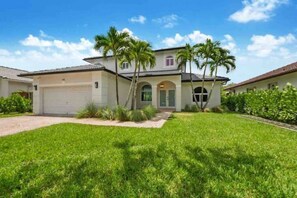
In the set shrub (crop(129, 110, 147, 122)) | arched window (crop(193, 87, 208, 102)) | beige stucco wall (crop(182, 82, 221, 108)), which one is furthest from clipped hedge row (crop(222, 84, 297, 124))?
shrub (crop(129, 110, 147, 122))

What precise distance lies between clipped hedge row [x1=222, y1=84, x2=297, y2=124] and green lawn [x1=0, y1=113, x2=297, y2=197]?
5350mm

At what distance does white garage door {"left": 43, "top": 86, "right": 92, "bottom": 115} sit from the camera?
16.4m

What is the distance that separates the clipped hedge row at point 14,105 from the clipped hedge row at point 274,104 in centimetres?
2312

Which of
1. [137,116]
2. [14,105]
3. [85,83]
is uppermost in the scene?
[85,83]

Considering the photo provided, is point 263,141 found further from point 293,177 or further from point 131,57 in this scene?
point 131,57

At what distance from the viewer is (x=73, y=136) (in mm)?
7973

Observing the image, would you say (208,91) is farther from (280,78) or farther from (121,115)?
(121,115)

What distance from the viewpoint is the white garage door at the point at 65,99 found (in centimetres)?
1636

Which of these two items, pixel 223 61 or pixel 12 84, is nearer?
pixel 223 61

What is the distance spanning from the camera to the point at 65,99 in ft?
55.7

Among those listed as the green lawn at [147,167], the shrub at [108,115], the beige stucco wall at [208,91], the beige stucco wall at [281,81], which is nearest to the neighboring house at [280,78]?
the beige stucco wall at [281,81]

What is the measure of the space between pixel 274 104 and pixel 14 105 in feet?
77.9

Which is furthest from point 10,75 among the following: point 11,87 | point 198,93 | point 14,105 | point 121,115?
point 198,93

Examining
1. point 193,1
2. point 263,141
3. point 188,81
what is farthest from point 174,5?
point 188,81
